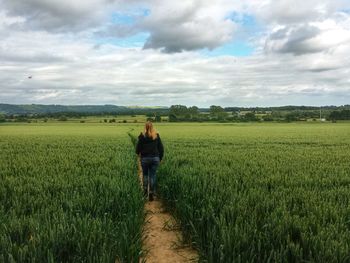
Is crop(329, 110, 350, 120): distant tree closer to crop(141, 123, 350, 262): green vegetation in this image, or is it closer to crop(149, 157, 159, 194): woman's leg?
crop(141, 123, 350, 262): green vegetation

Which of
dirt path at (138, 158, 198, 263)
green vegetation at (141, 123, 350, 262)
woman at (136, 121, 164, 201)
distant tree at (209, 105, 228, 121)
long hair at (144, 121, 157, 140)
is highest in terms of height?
distant tree at (209, 105, 228, 121)

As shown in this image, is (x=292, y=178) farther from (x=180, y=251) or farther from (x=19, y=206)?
(x=19, y=206)

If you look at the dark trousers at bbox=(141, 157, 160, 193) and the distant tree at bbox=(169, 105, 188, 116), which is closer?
the dark trousers at bbox=(141, 157, 160, 193)

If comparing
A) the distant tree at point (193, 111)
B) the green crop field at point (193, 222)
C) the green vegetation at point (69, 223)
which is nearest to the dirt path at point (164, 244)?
the green crop field at point (193, 222)

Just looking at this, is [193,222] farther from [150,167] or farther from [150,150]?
[150,167]

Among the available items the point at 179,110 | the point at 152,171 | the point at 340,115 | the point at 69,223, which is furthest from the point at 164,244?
the point at 179,110

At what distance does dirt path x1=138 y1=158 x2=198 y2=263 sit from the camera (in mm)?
6591

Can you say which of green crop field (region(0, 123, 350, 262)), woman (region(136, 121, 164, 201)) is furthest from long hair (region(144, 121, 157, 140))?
green crop field (region(0, 123, 350, 262))

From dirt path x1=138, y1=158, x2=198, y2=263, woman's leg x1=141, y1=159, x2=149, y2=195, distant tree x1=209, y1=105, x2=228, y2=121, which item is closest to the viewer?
dirt path x1=138, y1=158, x2=198, y2=263

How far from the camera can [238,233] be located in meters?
5.66

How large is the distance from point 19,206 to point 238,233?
4523 millimetres

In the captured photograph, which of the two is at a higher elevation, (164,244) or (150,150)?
(150,150)

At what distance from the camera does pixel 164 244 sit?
24.0 feet

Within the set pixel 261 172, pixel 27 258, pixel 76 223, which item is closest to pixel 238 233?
pixel 76 223
